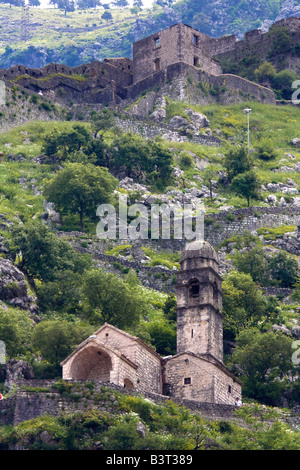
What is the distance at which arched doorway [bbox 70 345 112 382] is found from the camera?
68438 mm

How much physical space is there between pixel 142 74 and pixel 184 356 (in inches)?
2892

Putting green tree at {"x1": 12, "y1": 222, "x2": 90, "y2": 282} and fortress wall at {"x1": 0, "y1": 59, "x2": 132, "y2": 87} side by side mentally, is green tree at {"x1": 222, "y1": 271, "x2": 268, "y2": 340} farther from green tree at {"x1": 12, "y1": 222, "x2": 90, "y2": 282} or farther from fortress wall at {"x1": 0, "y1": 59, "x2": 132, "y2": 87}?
fortress wall at {"x1": 0, "y1": 59, "x2": 132, "y2": 87}

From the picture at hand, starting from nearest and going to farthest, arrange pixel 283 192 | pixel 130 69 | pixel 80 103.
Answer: pixel 283 192 < pixel 80 103 < pixel 130 69

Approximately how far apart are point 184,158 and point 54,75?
24.5 meters

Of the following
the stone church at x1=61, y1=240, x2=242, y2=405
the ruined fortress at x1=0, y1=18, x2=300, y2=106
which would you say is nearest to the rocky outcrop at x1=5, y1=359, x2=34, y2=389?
the stone church at x1=61, y1=240, x2=242, y2=405

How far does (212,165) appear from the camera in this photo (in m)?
120

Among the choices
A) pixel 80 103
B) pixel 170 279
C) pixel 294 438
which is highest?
pixel 80 103

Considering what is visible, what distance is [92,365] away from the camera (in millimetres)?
69312

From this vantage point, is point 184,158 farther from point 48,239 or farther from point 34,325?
point 34,325

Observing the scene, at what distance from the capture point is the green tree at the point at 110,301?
78.7m

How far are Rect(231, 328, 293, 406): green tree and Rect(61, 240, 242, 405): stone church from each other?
234 centimetres

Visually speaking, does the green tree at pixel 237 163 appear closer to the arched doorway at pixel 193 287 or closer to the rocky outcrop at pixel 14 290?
the rocky outcrop at pixel 14 290

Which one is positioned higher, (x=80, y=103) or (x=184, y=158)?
(x=80, y=103)

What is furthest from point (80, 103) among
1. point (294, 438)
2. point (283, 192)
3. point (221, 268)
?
point (294, 438)
